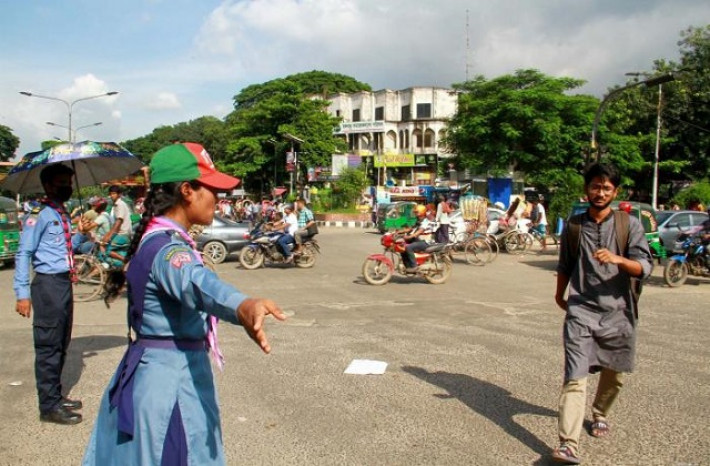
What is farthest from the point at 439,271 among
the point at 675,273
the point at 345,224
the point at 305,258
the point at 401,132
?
the point at 401,132

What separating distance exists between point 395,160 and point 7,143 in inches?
2160

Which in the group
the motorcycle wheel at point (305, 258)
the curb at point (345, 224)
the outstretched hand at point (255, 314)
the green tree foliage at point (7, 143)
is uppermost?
the green tree foliage at point (7, 143)

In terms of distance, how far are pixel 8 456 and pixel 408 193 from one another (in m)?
39.3

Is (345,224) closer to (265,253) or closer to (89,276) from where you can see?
(265,253)

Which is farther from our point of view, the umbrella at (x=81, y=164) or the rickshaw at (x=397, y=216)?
the rickshaw at (x=397, y=216)

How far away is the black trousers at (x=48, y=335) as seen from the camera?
432 cm

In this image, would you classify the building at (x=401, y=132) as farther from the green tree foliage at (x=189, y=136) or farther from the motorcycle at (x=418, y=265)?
the motorcycle at (x=418, y=265)

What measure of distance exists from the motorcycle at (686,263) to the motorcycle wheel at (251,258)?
28.6 ft

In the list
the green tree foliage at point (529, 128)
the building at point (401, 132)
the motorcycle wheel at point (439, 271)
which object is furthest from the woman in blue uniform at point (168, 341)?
the building at point (401, 132)

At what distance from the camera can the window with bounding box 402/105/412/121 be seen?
6216 cm

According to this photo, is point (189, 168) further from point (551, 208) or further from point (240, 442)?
point (551, 208)

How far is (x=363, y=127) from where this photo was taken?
61844 mm

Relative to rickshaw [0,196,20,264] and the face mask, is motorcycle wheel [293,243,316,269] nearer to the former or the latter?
rickshaw [0,196,20,264]

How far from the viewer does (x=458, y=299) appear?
32.9 ft
